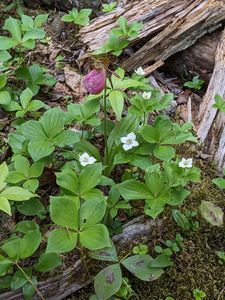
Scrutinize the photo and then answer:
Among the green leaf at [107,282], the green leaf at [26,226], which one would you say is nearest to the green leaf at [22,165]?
the green leaf at [26,226]

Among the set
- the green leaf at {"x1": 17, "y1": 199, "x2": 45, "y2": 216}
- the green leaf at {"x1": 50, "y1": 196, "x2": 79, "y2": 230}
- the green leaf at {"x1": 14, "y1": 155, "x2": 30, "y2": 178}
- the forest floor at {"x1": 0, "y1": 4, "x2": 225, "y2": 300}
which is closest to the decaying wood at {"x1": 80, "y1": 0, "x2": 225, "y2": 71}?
the forest floor at {"x1": 0, "y1": 4, "x2": 225, "y2": 300}

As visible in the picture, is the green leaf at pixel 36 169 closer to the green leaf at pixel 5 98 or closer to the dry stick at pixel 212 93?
the green leaf at pixel 5 98

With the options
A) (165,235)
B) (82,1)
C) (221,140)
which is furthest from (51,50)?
(165,235)

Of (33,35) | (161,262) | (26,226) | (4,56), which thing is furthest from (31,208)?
(33,35)

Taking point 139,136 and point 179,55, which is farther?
point 179,55

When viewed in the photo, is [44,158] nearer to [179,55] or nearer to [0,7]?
[179,55]

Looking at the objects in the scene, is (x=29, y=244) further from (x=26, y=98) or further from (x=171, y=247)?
(x=26, y=98)

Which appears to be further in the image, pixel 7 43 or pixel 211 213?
pixel 7 43
